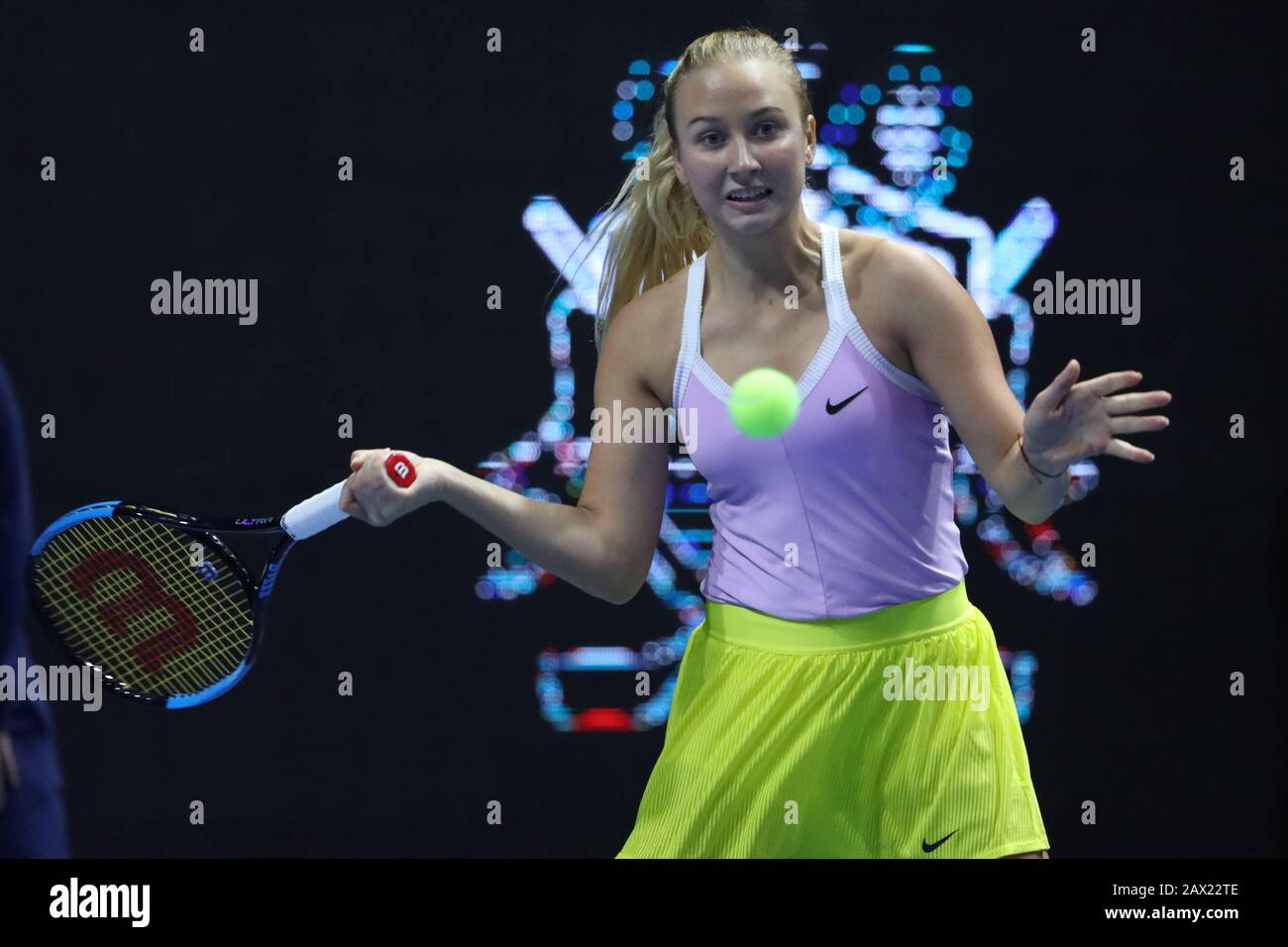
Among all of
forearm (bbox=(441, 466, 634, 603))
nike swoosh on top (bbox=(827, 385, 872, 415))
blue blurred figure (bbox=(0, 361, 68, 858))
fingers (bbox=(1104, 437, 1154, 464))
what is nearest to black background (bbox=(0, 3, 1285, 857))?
Answer: forearm (bbox=(441, 466, 634, 603))

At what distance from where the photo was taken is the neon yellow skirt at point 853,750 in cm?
215

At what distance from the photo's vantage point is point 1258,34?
12.1 ft

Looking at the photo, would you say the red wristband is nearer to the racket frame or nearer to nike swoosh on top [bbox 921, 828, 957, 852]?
the racket frame

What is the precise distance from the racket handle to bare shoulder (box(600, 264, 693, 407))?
0.45m

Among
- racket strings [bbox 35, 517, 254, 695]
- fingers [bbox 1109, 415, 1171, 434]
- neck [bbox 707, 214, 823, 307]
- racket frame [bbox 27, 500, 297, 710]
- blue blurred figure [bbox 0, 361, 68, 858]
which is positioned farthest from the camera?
racket strings [bbox 35, 517, 254, 695]

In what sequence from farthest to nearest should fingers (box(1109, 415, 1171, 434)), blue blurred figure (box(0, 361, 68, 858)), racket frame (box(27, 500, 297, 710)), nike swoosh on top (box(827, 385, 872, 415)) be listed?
racket frame (box(27, 500, 297, 710)), nike swoosh on top (box(827, 385, 872, 415)), fingers (box(1109, 415, 1171, 434)), blue blurred figure (box(0, 361, 68, 858))

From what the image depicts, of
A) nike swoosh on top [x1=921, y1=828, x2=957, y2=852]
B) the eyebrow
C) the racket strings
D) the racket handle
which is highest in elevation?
the eyebrow

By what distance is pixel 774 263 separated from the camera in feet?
7.50

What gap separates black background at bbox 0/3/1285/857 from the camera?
3.62 meters

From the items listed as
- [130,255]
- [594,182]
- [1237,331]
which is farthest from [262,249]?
[1237,331]

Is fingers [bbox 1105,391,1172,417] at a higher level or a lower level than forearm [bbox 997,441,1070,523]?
higher

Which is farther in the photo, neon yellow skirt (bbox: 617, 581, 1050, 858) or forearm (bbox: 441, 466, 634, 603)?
forearm (bbox: 441, 466, 634, 603)

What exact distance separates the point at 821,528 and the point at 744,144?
1.70ft
